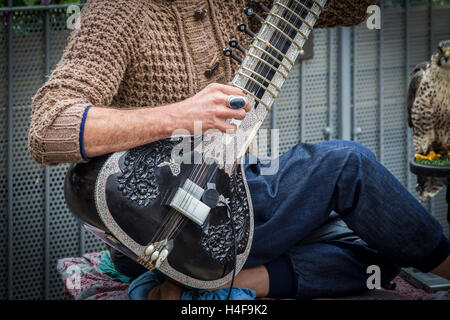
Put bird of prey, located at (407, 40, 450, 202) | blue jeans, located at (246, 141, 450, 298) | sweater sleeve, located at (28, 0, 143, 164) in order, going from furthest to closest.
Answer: bird of prey, located at (407, 40, 450, 202)
blue jeans, located at (246, 141, 450, 298)
sweater sleeve, located at (28, 0, 143, 164)

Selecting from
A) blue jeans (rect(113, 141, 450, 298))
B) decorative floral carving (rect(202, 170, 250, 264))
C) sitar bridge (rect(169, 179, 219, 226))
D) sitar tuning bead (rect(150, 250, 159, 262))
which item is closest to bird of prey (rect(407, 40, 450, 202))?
blue jeans (rect(113, 141, 450, 298))

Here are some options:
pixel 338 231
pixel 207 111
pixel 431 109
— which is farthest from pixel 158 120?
pixel 431 109

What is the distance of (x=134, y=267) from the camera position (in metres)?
1.53

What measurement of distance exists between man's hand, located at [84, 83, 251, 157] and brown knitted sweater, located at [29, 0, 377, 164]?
51mm

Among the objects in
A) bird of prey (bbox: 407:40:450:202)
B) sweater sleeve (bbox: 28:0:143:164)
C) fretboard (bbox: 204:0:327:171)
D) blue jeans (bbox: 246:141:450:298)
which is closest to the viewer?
sweater sleeve (bbox: 28:0:143:164)

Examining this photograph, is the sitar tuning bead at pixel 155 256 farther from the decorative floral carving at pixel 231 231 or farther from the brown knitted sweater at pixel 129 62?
the brown knitted sweater at pixel 129 62

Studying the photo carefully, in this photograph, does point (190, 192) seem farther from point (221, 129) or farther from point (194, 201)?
point (221, 129)

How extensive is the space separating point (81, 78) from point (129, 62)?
0.17m

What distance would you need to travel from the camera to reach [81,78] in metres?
1.11

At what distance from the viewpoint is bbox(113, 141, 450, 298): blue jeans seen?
A: 127 cm

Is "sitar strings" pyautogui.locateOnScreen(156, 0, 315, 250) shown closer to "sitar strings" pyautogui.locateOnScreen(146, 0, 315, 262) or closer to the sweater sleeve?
"sitar strings" pyautogui.locateOnScreen(146, 0, 315, 262)

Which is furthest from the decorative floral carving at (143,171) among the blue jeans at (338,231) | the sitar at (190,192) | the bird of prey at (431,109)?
the bird of prey at (431,109)

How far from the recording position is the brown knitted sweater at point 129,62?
105 centimetres

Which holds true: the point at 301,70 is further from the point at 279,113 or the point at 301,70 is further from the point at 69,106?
the point at 69,106
